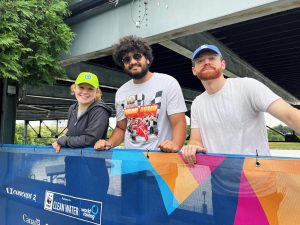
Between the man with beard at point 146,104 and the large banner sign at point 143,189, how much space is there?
31 cm

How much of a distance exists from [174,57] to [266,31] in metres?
2.94

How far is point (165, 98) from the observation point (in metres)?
2.95

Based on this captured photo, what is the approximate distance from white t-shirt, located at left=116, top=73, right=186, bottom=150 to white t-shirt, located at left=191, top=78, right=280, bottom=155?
546mm

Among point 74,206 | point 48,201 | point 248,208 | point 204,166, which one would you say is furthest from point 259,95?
point 48,201

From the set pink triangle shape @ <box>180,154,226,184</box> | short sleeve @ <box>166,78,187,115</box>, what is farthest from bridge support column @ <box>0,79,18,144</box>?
pink triangle shape @ <box>180,154,226,184</box>

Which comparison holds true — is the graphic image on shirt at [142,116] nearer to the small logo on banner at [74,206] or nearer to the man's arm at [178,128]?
the man's arm at [178,128]

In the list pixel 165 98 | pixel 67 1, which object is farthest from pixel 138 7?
pixel 165 98

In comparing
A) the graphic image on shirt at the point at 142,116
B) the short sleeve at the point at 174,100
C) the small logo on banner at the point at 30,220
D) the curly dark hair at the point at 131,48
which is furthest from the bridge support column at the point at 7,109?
the short sleeve at the point at 174,100

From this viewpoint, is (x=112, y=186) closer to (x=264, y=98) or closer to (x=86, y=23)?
(x=264, y=98)

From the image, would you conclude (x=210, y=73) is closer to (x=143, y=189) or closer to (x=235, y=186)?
(x=235, y=186)

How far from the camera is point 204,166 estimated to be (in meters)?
2.19

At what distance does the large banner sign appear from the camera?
1901 millimetres

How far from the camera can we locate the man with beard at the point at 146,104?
2.92 metres

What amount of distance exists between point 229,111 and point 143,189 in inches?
35.5
